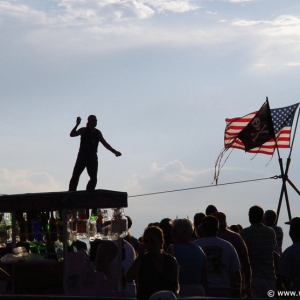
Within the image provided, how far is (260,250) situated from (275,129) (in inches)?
321

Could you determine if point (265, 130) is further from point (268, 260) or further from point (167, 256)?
point (167, 256)

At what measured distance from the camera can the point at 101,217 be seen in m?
9.54

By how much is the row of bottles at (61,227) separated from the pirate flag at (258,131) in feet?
26.6

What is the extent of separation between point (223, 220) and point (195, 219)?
1.31 meters

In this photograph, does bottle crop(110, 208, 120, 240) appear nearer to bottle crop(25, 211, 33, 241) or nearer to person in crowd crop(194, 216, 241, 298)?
bottle crop(25, 211, 33, 241)

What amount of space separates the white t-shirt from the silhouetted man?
6.01m

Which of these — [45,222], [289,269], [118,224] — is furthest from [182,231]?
[45,222]

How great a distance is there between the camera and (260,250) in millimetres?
9469

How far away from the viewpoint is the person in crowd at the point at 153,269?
7.05 meters

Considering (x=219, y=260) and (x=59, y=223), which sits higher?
(x=59, y=223)

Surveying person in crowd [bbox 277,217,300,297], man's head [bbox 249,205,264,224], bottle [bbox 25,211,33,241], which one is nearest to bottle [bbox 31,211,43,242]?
bottle [bbox 25,211,33,241]

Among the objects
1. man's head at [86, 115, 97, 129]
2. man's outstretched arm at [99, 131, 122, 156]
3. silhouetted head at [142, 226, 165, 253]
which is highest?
man's head at [86, 115, 97, 129]

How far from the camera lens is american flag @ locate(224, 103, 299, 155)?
17.2 m

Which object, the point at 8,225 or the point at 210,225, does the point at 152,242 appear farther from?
the point at 8,225
